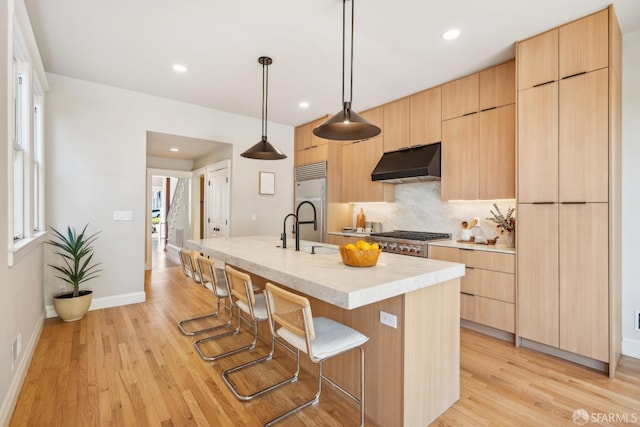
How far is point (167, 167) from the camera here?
6.69 meters

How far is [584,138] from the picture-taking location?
240 centimetres

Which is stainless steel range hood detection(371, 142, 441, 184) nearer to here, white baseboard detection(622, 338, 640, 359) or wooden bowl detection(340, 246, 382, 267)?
wooden bowl detection(340, 246, 382, 267)

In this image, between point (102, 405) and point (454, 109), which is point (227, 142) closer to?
point (454, 109)

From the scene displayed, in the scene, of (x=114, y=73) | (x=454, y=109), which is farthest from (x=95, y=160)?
(x=454, y=109)

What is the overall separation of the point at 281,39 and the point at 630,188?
3365 mm

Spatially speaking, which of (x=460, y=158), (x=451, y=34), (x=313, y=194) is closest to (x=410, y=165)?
(x=460, y=158)

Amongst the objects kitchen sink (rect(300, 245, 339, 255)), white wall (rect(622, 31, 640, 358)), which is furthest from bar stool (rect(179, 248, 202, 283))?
white wall (rect(622, 31, 640, 358))

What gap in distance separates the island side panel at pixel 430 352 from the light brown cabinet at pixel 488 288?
4.03 feet

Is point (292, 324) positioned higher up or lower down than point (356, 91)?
lower down

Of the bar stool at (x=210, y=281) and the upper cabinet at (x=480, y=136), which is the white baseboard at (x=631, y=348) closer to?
the upper cabinet at (x=480, y=136)

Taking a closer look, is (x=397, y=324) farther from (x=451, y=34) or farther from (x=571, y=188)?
(x=451, y=34)

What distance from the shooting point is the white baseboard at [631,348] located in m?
2.60

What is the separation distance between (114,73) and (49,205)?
168cm

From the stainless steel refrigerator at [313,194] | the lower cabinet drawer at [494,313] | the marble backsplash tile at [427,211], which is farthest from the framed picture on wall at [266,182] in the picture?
the lower cabinet drawer at [494,313]
